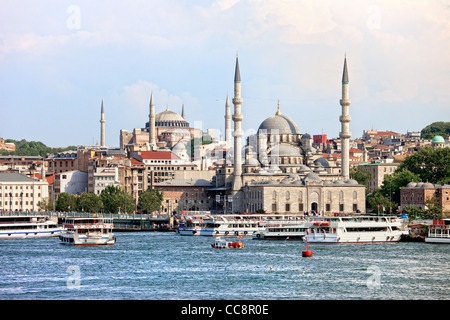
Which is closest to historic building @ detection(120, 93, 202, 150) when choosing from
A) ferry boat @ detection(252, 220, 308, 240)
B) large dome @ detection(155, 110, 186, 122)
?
large dome @ detection(155, 110, 186, 122)

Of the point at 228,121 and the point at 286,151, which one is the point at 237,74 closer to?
the point at 286,151

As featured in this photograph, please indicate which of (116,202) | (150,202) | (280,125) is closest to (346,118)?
(280,125)

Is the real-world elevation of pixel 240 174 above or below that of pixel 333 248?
above

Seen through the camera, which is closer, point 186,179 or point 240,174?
point 240,174

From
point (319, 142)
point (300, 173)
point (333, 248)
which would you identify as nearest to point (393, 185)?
point (300, 173)

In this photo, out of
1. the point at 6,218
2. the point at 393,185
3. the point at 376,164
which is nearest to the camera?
the point at 6,218

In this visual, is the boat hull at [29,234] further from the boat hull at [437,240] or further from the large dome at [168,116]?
the large dome at [168,116]
